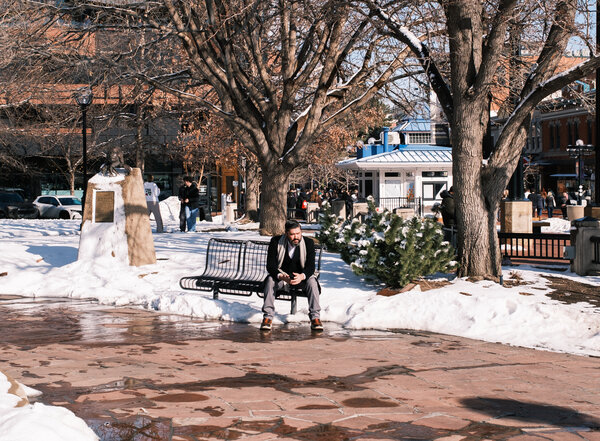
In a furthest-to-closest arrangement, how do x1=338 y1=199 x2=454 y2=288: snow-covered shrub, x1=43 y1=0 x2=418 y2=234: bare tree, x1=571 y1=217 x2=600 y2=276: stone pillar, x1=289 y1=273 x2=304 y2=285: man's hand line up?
x1=43 y1=0 x2=418 y2=234: bare tree, x1=571 y1=217 x2=600 y2=276: stone pillar, x1=338 y1=199 x2=454 y2=288: snow-covered shrub, x1=289 y1=273 x2=304 y2=285: man's hand

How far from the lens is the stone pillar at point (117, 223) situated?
16.1 metres

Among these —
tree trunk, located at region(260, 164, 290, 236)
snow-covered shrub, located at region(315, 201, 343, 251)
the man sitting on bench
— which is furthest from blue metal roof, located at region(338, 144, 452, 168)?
the man sitting on bench

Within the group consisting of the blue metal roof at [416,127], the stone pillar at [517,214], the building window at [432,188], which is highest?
the blue metal roof at [416,127]

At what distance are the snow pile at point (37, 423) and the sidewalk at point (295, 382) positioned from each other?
270mm

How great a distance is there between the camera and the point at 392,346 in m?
9.95

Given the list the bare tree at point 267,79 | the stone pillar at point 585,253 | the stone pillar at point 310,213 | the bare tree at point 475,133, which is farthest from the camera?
the stone pillar at point 310,213

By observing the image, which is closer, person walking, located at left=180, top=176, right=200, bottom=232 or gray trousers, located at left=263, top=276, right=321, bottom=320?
gray trousers, located at left=263, top=276, right=321, bottom=320

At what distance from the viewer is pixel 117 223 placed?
16219mm

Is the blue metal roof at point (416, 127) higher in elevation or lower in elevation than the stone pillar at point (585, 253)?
higher

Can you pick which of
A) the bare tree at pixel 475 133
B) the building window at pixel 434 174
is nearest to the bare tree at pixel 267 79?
the bare tree at pixel 475 133

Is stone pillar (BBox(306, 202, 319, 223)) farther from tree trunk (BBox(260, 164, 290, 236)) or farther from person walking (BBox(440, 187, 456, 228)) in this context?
person walking (BBox(440, 187, 456, 228))

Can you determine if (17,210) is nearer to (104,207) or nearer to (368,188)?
(368,188)

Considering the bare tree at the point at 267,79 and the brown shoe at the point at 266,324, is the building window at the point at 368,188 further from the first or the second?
the brown shoe at the point at 266,324

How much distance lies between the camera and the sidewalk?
6.26 metres
